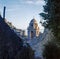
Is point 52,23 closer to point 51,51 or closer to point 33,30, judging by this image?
point 51,51

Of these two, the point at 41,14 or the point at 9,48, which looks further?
the point at 9,48

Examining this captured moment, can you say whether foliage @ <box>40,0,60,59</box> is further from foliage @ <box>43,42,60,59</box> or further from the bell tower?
the bell tower

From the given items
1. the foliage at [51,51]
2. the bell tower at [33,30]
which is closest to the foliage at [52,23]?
the foliage at [51,51]

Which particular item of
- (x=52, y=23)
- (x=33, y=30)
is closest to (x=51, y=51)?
(x=52, y=23)

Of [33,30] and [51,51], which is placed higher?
[33,30]

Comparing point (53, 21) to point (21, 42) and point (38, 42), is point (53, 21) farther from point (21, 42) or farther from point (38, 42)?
point (38, 42)

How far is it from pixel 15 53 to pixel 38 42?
1142 centimetres

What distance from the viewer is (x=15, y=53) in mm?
22500

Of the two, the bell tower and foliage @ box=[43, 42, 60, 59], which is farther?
the bell tower

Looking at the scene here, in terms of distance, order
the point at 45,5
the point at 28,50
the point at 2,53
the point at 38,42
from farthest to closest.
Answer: the point at 38,42
the point at 28,50
the point at 2,53
the point at 45,5

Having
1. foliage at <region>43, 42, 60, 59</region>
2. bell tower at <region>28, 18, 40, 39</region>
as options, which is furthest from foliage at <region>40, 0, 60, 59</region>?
bell tower at <region>28, 18, 40, 39</region>

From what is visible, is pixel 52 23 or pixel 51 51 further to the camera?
pixel 51 51

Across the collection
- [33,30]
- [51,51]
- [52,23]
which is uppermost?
[52,23]

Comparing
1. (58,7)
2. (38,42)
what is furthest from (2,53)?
(38,42)
